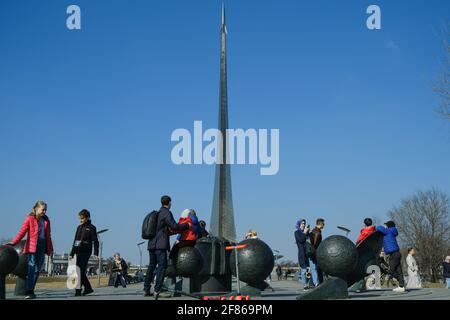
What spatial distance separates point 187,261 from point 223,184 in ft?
82.9

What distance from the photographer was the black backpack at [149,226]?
28.9 feet

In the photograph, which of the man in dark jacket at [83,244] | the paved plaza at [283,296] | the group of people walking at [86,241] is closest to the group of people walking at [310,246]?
the paved plaza at [283,296]

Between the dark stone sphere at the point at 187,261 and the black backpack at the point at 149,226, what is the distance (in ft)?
3.01

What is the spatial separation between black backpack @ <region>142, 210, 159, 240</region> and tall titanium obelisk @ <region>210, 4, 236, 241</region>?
1008 inches

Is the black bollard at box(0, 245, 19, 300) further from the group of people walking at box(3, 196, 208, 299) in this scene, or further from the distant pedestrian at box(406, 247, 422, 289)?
the distant pedestrian at box(406, 247, 422, 289)

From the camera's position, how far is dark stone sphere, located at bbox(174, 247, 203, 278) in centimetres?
946

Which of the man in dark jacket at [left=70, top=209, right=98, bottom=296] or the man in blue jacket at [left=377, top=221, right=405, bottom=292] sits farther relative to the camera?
the man in blue jacket at [left=377, top=221, right=405, bottom=292]

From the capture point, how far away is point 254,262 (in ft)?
33.1

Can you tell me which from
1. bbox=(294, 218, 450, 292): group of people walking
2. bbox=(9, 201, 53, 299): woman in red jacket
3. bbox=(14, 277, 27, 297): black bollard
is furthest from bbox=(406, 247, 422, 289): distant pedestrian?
bbox=(14, 277, 27, 297): black bollard

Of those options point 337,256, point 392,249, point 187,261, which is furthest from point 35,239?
point 392,249

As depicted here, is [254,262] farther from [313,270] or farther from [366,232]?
[366,232]

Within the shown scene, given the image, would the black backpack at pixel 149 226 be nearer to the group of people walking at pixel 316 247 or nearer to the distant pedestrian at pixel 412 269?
the group of people walking at pixel 316 247
